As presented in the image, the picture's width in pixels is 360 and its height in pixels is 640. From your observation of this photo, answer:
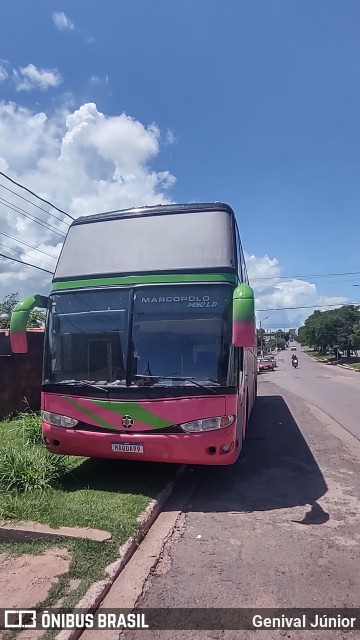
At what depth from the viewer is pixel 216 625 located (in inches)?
121

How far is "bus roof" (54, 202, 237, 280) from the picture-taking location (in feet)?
18.9

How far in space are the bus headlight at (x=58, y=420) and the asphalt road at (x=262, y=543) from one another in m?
1.51

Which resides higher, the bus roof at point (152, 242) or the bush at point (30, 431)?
the bus roof at point (152, 242)

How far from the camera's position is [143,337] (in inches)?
216

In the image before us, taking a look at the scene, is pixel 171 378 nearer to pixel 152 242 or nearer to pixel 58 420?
pixel 58 420

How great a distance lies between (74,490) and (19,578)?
1.89m

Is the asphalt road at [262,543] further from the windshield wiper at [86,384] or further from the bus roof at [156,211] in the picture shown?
the bus roof at [156,211]

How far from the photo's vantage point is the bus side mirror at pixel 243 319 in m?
4.83

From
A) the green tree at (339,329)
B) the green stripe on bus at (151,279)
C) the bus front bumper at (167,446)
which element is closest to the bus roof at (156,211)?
the green stripe on bus at (151,279)

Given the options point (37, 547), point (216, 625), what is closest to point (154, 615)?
point (216, 625)

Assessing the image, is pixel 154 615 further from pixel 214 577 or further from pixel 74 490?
pixel 74 490

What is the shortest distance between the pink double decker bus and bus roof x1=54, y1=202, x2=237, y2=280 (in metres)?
0.02

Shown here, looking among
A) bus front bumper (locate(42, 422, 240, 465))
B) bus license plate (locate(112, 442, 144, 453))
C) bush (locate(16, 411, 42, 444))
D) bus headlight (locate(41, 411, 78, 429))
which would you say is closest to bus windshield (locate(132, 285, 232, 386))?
bus front bumper (locate(42, 422, 240, 465))

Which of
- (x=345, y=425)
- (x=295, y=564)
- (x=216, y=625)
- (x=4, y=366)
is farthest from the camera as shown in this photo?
(x=345, y=425)
